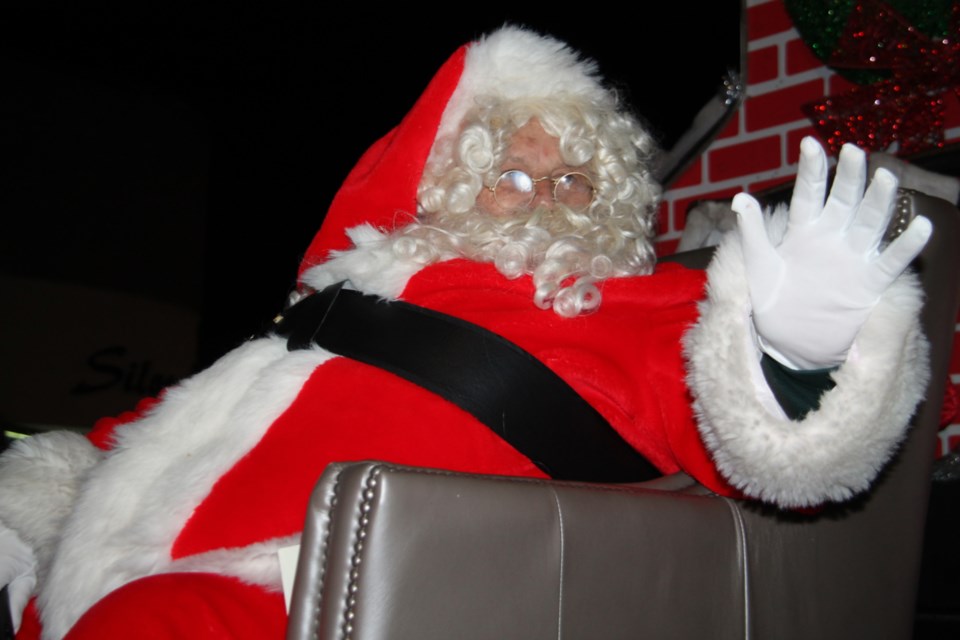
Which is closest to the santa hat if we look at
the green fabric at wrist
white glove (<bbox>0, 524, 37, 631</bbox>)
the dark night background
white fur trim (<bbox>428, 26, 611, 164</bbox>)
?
white fur trim (<bbox>428, 26, 611, 164</bbox>)

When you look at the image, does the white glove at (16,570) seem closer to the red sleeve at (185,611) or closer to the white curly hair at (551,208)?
the red sleeve at (185,611)

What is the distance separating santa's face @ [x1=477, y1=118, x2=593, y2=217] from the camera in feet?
4.70

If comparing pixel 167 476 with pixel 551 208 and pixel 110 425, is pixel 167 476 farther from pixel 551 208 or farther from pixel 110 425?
pixel 551 208

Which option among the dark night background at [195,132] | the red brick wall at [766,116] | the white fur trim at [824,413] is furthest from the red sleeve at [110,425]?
the dark night background at [195,132]

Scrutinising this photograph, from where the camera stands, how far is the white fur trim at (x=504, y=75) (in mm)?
1498

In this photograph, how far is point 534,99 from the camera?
4.91ft

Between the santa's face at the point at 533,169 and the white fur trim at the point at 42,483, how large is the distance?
726 mm

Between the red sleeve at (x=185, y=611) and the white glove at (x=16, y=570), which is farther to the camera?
the white glove at (x=16, y=570)

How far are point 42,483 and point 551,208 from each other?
0.84m

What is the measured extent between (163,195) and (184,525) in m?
4.10

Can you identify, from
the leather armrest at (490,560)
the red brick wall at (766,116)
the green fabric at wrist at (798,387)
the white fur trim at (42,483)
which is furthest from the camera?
the red brick wall at (766,116)

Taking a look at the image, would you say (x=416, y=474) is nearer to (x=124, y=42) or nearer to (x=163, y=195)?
(x=124, y=42)

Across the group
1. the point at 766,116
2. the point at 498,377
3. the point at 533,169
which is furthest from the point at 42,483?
the point at 766,116

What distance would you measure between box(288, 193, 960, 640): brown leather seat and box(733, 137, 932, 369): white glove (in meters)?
0.21
